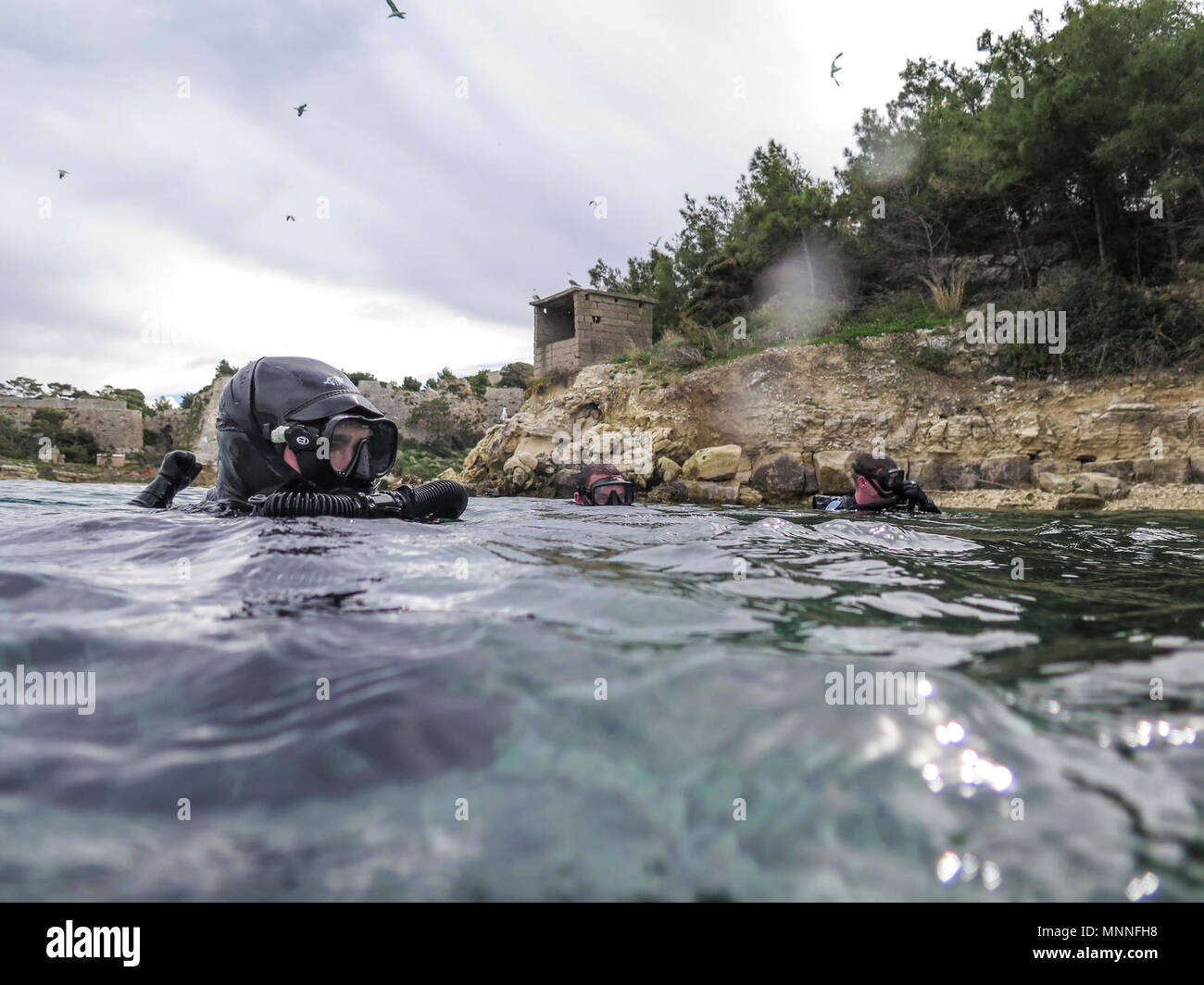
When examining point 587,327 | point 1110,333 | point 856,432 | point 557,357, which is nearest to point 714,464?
point 856,432

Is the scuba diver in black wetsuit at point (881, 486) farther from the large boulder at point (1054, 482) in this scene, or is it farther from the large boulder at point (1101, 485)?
the large boulder at point (1054, 482)

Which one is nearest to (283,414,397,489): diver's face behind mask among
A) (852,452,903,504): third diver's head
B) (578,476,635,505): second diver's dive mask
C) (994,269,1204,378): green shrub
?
(578,476,635,505): second diver's dive mask

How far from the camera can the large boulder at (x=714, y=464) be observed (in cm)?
1311

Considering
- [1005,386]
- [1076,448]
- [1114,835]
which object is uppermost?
[1005,386]

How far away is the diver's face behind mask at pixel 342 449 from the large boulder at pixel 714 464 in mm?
9554

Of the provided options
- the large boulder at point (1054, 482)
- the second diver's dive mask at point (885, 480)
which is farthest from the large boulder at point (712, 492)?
the second diver's dive mask at point (885, 480)

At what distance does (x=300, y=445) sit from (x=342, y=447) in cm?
26

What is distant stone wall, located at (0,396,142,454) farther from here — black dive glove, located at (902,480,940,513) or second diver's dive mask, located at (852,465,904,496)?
black dive glove, located at (902,480,940,513)

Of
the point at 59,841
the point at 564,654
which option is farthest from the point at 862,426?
the point at 59,841

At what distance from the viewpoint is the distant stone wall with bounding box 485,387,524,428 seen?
3048cm
